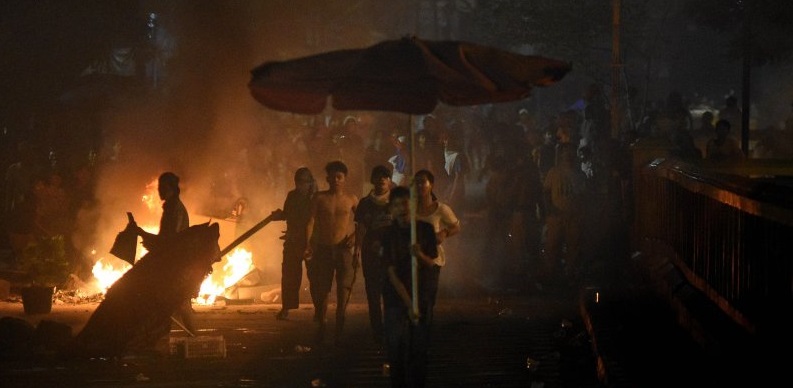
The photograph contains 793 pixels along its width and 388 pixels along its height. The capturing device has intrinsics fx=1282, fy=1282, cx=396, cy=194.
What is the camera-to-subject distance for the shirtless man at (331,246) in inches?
500

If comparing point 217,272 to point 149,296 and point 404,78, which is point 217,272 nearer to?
point 149,296

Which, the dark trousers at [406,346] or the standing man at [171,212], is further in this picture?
the standing man at [171,212]

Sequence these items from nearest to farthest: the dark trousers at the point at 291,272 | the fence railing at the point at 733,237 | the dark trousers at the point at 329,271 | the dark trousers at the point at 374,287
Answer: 1. the fence railing at the point at 733,237
2. the dark trousers at the point at 374,287
3. the dark trousers at the point at 329,271
4. the dark trousers at the point at 291,272

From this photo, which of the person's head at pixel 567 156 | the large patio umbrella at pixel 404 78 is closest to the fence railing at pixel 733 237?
the large patio umbrella at pixel 404 78

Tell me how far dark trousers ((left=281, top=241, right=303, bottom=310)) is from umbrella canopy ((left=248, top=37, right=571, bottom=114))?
4.57 meters

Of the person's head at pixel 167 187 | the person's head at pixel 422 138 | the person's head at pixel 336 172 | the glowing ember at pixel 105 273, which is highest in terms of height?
the person's head at pixel 422 138

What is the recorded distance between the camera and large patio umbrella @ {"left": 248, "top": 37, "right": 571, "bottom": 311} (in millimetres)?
8812

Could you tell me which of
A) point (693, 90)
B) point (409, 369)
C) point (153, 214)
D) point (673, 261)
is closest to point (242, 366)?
point (409, 369)

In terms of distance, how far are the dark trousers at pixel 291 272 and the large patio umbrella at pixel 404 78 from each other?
4570 mm

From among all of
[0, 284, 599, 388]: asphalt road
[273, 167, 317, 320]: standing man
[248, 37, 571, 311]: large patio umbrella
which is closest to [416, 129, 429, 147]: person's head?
[0, 284, 599, 388]: asphalt road

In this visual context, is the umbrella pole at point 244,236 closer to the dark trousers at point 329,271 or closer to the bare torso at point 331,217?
the bare torso at point 331,217

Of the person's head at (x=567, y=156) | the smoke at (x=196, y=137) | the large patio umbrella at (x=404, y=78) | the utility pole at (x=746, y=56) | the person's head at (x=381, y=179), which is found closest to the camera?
the large patio umbrella at (x=404, y=78)

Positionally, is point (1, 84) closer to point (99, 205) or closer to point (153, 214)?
point (99, 205)

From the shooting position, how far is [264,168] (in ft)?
74.0
